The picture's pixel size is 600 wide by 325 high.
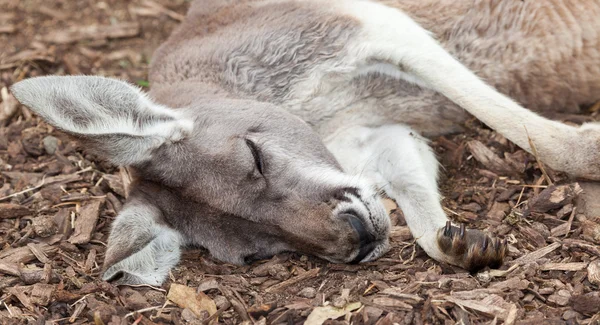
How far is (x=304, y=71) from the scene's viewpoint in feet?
13.6

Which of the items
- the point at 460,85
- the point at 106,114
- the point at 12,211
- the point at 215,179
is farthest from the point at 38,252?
the point at 460,85

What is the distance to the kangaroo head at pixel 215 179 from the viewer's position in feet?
10.7

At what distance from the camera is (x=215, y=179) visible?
350cm

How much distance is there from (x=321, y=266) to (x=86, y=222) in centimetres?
142

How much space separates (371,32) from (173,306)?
6.32 feet

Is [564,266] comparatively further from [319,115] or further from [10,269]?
[10,269]

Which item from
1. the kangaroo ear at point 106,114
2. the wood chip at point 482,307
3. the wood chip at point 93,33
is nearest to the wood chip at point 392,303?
the wood chip at point 482,307

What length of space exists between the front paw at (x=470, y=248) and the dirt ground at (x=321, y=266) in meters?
0.05

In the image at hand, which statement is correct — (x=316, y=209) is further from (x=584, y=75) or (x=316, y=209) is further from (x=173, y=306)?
(x=584, y=75)

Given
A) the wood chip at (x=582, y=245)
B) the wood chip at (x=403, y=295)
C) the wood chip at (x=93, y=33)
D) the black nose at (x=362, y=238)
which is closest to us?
the wood chip at (x=403, y=295)

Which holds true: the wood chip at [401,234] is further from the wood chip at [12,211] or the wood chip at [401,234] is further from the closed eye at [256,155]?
the wood chip at [12,211]

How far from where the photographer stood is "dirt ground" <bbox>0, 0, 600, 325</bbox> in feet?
10.0

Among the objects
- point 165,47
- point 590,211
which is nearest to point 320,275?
point 590,211

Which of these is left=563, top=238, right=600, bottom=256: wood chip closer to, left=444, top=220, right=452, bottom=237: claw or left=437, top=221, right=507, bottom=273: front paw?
left=437, top=221, right=507, bottom=273: front paw
